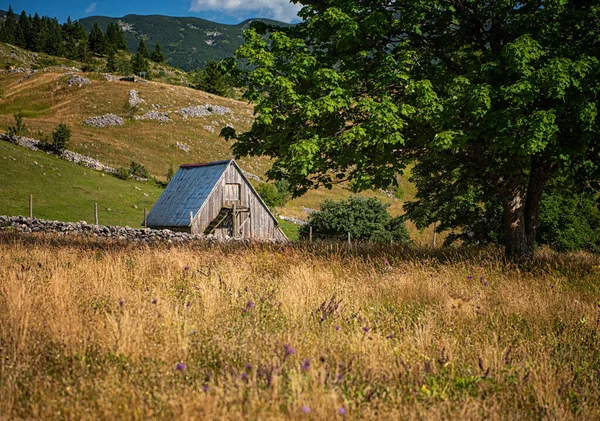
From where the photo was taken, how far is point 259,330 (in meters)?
5.85

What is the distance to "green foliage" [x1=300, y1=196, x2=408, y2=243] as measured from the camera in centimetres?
4062

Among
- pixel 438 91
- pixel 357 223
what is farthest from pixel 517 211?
pixel 357 223

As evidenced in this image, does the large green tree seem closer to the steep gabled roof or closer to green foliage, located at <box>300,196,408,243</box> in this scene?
the steep gabled roof

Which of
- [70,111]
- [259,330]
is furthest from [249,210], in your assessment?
[70,111]

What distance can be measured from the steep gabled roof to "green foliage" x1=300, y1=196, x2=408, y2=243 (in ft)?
31.9

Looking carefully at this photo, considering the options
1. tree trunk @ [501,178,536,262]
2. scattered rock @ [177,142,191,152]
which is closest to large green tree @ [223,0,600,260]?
tree trunk @ [501,178,536,262]

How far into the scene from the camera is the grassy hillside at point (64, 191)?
36.7 meters

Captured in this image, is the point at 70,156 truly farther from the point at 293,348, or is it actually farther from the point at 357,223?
the point at 293,348

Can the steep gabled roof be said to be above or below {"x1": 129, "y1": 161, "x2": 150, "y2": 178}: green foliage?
below

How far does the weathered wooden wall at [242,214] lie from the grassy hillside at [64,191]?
226 inches

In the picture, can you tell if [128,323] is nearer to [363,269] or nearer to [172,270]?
[172,270]

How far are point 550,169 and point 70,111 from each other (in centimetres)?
8791

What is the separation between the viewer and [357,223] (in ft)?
133

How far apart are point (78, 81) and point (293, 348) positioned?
110396mm
